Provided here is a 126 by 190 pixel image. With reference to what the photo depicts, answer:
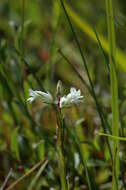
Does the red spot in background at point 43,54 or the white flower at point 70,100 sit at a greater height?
Answer: the red spot in background at point 43,54

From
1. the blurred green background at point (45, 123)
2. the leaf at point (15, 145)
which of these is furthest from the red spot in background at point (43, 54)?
the leaf at point (15, 145)

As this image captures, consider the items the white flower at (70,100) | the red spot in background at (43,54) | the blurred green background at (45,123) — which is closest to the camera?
the white flower at (70,100)

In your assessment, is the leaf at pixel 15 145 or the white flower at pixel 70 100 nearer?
the white flower at pixel 70 100

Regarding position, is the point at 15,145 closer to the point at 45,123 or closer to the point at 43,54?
the point at 45,123

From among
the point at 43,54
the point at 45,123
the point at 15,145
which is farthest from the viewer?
the point at 43,54

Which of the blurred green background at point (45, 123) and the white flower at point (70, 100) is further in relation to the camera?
the blurred green background at point (45, 123)

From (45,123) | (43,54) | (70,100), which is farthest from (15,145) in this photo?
(43,54)

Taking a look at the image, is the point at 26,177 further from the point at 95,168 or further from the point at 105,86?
the point at 105,86

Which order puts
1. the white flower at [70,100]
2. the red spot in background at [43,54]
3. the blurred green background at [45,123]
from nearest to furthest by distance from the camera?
the white flower at [70,100] → the blurred green background at [45,123] → the red spot in background at [43,54]

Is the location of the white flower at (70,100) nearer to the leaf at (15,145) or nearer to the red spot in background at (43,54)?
the leaf at (15,145)

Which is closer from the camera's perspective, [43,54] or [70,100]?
[70,100]

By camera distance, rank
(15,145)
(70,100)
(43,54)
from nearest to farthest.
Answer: (70,100) < (15,145) < (43,54)
